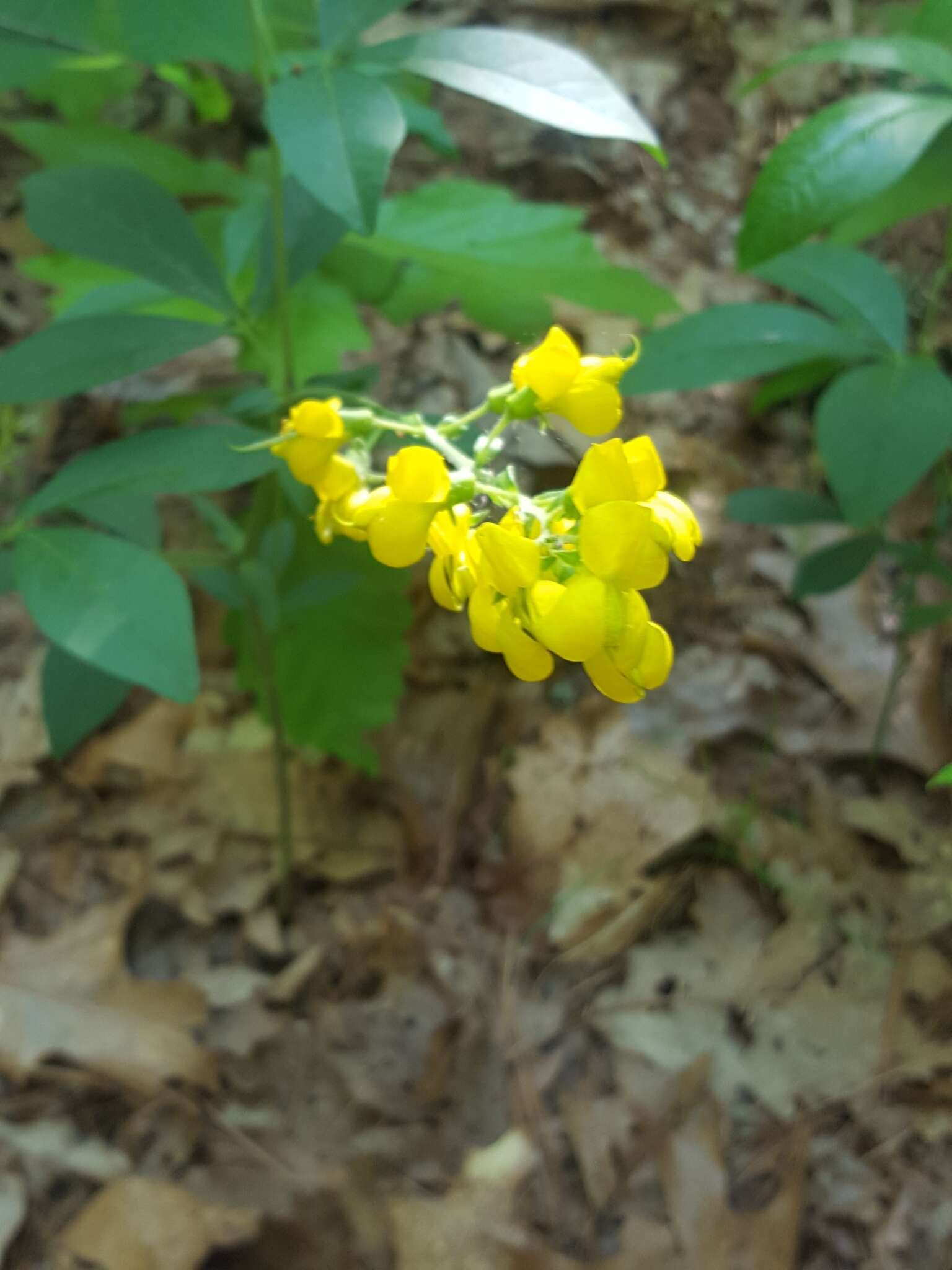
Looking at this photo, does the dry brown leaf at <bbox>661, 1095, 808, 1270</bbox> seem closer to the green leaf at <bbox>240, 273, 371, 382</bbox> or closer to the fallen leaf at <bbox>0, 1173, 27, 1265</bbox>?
the fallen leaf at <bbox>0, 1173, 27, 1265</bbox>

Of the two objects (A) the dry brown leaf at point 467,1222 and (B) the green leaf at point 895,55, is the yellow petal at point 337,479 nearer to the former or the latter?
(B) the green leaf at point 895,55

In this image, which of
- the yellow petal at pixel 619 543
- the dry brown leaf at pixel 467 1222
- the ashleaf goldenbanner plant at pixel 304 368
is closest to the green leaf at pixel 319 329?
the ashleaf goldenbanner plant at pixel 304 368

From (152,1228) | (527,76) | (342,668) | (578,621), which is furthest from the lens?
(342,668)

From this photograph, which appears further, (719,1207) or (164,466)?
(719,1207)

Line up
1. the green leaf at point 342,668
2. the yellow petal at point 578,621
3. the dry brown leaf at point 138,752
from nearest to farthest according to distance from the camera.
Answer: the yellow petal at point 578,621 → the green leaf at point 342,668 → the dry brown leaf at point 138,752

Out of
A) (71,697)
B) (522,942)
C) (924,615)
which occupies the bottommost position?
(522,942)

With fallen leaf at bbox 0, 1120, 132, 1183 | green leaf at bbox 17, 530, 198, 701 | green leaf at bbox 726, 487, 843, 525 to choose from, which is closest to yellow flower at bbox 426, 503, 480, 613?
green leaf at bbox 17, 530, 198, 701

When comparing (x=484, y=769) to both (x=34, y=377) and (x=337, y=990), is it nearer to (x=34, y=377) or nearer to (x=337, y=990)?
(x=337, y=990)

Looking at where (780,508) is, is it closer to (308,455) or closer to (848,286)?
(848,286)

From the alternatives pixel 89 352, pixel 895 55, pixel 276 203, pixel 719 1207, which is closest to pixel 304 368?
pixel 276 203
